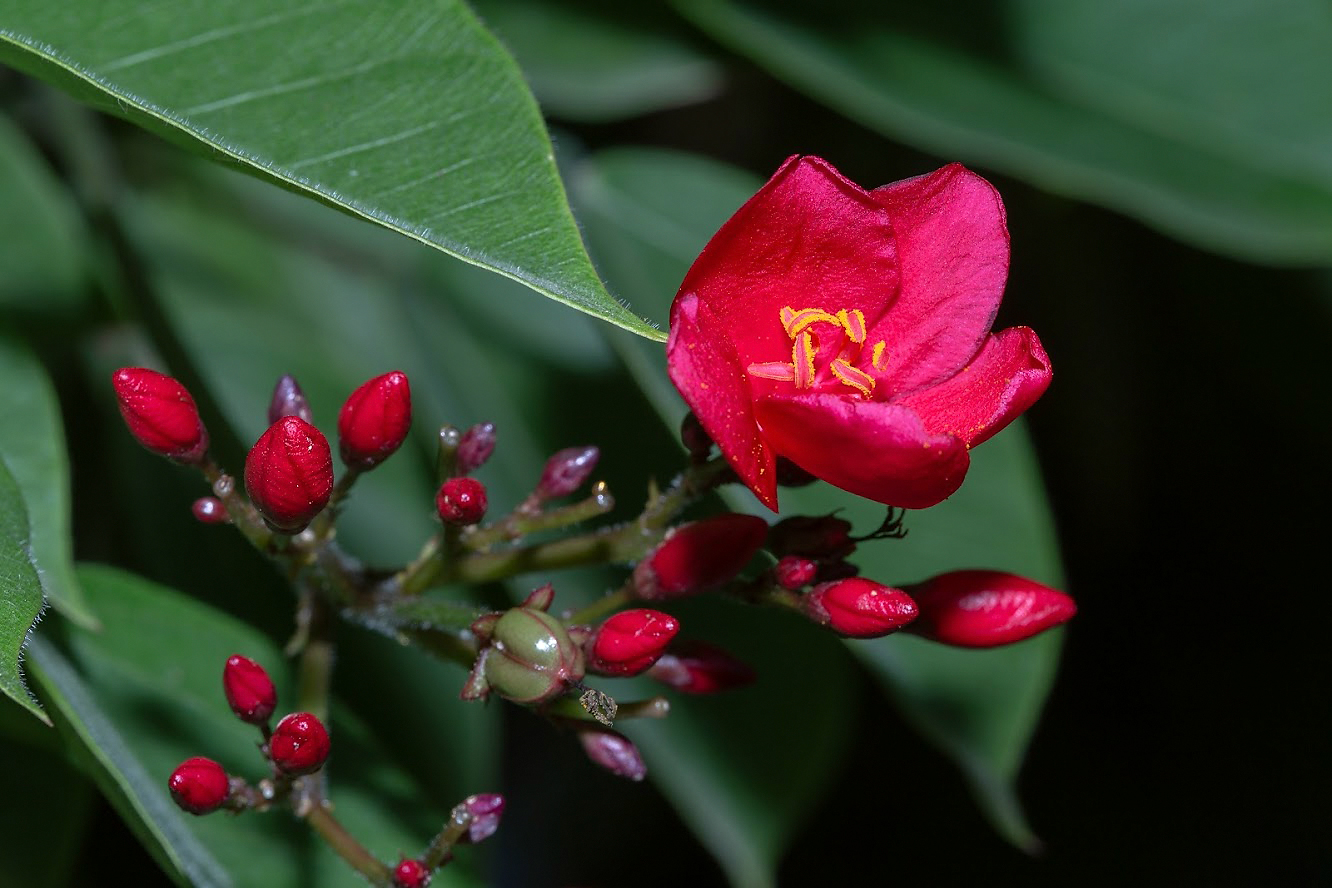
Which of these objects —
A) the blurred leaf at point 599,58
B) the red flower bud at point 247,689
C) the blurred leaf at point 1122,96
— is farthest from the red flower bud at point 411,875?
the blurred leaf at point 599,58

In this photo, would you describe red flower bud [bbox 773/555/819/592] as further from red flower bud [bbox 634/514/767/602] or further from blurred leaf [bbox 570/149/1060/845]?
blurred leaf [bbox 570/149/1060/845]

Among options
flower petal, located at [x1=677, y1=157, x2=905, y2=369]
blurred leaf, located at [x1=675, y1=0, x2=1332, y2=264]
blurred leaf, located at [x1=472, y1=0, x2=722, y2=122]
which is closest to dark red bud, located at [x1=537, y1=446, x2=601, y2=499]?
flower petal, located at [x1=677, y1=157, x2=905, y2=369]

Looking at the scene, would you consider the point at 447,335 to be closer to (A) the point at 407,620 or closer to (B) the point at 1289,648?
(A) the point at 407,620

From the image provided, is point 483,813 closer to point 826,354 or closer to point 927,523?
point 826,354

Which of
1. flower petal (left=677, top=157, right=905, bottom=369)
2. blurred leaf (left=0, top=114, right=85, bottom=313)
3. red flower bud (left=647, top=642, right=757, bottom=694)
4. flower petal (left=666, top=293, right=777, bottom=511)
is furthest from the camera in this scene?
blurred leaf (left=0, top=114, right=85, bottom=313)

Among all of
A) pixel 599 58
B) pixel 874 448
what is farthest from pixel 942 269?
pixel 599 58

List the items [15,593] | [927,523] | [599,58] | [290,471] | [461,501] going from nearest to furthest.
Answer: [15,593] → [290,471] → [461,501] → [927,523] → [599,58]
